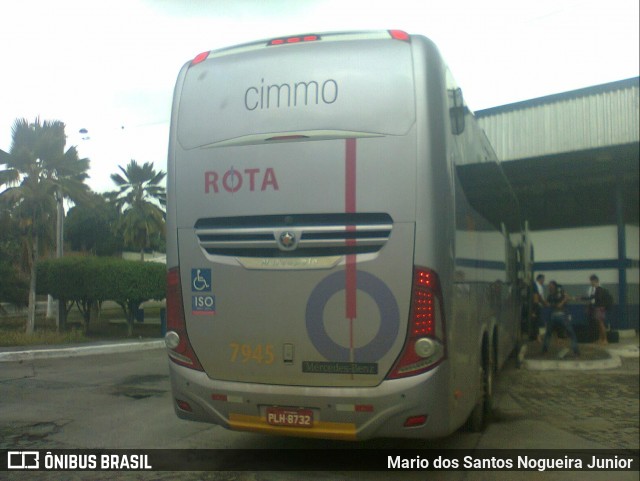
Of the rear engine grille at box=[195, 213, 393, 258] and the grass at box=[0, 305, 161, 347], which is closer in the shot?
the rear engine grille at box=[195, 213, 393, 258]

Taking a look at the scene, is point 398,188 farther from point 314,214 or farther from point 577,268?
point 577,268

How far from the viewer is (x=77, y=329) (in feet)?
42.7

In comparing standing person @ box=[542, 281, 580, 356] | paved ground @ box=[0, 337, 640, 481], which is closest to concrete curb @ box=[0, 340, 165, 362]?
paved ground @ box=[0, 337, 640, 481]

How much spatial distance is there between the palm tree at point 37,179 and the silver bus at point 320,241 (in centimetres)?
200

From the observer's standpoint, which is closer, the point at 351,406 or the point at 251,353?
the point at 351,406

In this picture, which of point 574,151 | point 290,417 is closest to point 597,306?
point 574,151

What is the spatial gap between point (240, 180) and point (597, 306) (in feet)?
44.6

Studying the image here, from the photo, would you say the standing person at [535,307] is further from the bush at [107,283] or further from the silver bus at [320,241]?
the silver bus at [320,241]

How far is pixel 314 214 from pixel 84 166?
484 cm

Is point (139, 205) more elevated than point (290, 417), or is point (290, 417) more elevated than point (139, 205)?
point (139, 205)

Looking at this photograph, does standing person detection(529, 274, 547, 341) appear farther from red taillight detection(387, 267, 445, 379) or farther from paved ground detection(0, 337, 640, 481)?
red taillight detection(387, 267, 445, 379)

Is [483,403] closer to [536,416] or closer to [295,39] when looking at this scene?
[536,416]

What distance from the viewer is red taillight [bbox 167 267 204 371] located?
548cm

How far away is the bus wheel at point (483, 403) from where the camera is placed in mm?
6957
